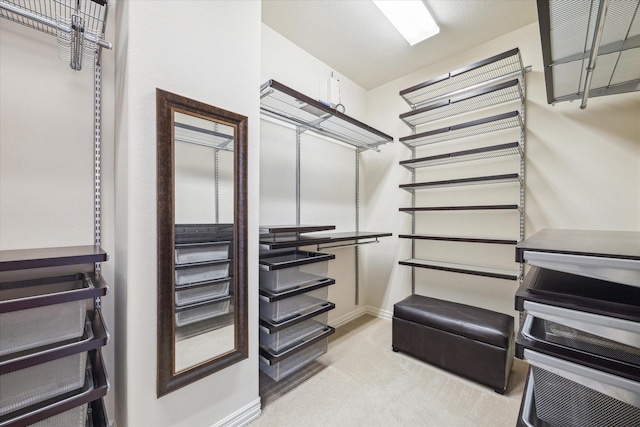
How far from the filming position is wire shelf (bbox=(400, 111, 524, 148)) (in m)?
1.98

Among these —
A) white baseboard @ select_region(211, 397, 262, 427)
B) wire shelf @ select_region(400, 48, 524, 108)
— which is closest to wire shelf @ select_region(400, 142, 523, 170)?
wire shelf @ select_region(400, 48, 524, 108)

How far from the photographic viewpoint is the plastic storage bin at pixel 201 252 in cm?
125

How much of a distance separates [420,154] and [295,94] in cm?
159

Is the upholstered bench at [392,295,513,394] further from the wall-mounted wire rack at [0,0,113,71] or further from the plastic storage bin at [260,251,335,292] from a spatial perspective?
the wall-mounted wire rack at [0,0,113,71]

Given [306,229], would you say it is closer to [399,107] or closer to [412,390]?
[412,390]

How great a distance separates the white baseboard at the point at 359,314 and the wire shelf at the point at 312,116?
1906mm

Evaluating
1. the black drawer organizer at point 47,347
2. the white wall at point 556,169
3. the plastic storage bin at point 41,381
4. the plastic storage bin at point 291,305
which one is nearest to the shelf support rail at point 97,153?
the black drawer organizer at point 47,347

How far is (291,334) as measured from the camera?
6.01 feet

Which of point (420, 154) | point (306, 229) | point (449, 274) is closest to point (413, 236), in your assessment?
point (449, 274)

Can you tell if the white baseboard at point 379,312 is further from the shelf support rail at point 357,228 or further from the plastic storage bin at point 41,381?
the plastic storage bin at point 41,381

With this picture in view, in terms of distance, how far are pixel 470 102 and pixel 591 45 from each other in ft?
3.53

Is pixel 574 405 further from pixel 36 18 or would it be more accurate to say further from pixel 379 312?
pixel 379 312

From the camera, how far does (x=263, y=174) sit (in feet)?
6.93

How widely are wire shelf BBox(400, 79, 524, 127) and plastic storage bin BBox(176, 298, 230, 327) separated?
2.22 metres
